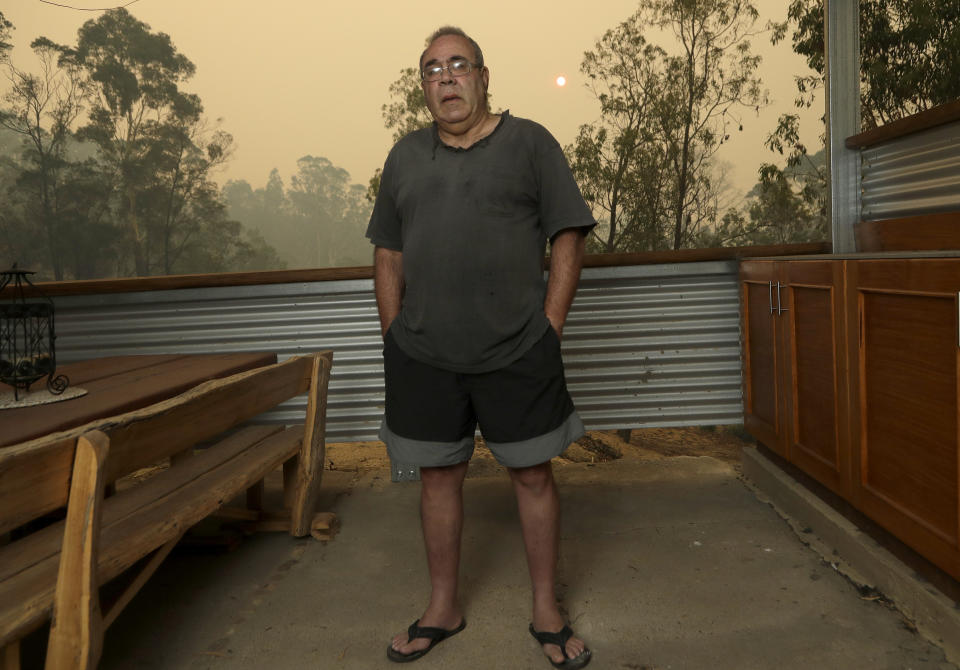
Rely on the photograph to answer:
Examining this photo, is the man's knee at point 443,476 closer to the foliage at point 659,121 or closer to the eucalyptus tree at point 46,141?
the foliage at point 659,121

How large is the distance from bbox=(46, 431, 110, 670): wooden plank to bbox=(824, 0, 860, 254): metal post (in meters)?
3.17

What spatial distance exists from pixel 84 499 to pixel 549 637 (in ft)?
3.98

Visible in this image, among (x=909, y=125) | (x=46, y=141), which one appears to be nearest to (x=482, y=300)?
(x=909, y=125)

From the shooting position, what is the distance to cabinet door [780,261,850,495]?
2.49 meters

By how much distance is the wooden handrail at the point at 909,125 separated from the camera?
104 inches

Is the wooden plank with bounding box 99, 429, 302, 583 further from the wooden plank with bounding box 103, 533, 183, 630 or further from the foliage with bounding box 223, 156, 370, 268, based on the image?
the foliage with bounding box 223, 156, 370, 268

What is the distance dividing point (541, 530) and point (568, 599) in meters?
0.46

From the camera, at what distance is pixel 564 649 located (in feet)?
Answer: 6.40

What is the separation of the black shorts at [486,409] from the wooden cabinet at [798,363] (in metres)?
1.08

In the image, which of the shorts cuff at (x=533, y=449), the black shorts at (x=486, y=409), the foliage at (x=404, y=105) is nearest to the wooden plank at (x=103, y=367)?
the black shorts at (x=486, y=409)

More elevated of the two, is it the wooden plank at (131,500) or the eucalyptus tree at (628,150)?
the eucalyptus tree at (628,150)

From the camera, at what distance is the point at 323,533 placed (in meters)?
2.96

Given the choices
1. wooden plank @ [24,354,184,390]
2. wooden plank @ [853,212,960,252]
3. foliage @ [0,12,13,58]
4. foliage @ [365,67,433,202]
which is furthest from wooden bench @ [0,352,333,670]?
foliage @ [0,12,13,58]

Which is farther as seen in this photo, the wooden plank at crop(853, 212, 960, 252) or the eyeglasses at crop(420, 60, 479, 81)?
the wooden plank at crop(853, 212, 960, 252)
